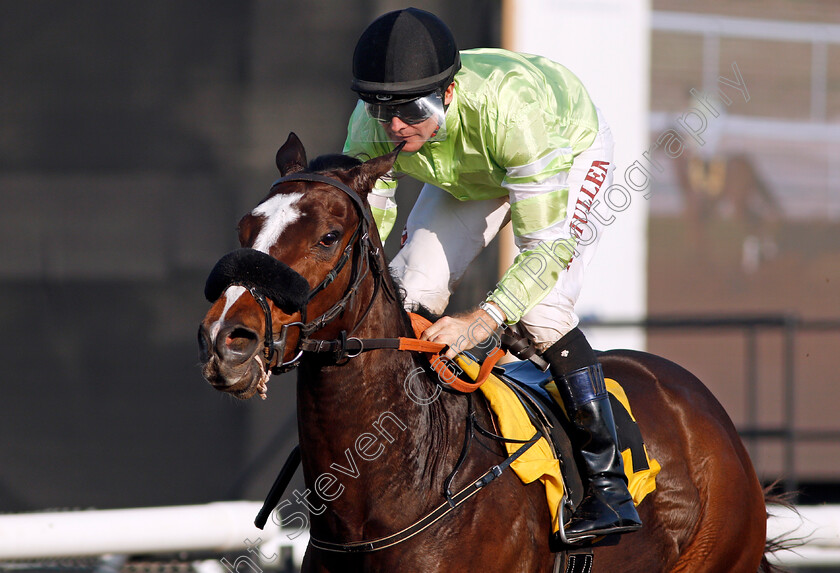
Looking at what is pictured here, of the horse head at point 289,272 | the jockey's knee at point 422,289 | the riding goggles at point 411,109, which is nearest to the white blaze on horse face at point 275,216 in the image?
the horse head at point 289,272

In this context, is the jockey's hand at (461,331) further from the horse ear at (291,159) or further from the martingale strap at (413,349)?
the horse ear at (291,159)

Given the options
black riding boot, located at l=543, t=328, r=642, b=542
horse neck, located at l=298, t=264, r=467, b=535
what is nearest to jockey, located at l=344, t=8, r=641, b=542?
black riding boot, located at l=543, t=328, r=642, b=542

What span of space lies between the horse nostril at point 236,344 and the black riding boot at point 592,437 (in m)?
1.10

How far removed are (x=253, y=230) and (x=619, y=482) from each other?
1.29 m

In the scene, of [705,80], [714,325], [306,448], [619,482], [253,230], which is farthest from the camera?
[705,80]

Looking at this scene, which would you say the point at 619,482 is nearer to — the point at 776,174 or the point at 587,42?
the point at 587,42

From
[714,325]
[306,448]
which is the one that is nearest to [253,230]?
[306,448]

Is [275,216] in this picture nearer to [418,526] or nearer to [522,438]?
[418,526]

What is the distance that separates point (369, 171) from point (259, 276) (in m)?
0.48

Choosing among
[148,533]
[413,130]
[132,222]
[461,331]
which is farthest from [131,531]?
[413,130]

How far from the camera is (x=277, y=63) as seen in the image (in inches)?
191

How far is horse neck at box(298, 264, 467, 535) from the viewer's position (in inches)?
89.5

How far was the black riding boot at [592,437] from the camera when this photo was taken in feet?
8.59

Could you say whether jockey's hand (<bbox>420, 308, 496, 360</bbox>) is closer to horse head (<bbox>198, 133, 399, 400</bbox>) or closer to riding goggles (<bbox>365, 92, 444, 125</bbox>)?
horse head (<bbox>198, 133, 399, 400</bbox>)
